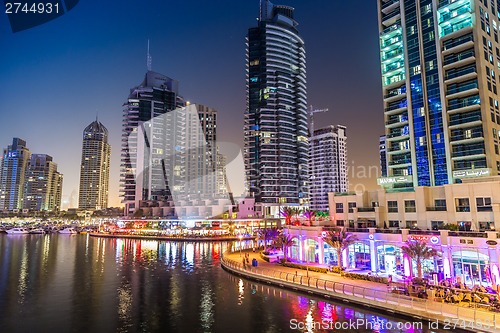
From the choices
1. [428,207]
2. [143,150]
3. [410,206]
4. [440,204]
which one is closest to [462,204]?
[440,204]

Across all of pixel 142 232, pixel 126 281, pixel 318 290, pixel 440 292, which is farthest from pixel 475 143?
pixel 142 232

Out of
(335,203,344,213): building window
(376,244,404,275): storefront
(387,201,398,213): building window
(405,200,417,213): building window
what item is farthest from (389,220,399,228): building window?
(376,244,404,275): storefront

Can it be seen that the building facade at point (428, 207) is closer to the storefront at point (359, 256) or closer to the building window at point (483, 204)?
the building window at point (483, 204)

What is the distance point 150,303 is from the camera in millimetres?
37031

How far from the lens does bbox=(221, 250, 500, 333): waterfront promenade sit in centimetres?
2579

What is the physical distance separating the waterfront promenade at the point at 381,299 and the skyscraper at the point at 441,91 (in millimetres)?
39320

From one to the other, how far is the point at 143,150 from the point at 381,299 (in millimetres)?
168926

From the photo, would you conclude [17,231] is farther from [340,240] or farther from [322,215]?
[340,240]

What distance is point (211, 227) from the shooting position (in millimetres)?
129750

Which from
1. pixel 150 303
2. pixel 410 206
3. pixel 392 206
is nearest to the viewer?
pixel 150 303

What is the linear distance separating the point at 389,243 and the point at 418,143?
117 ft

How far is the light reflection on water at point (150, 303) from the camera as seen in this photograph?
29.8 m

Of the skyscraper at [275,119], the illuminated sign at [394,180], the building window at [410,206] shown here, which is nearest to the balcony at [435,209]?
the building window at [410,206]

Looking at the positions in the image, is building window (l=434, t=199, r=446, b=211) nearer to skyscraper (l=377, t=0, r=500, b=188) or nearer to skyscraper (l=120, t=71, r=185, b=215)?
skyscraper (l=377, t=0, r=500, b=188)
